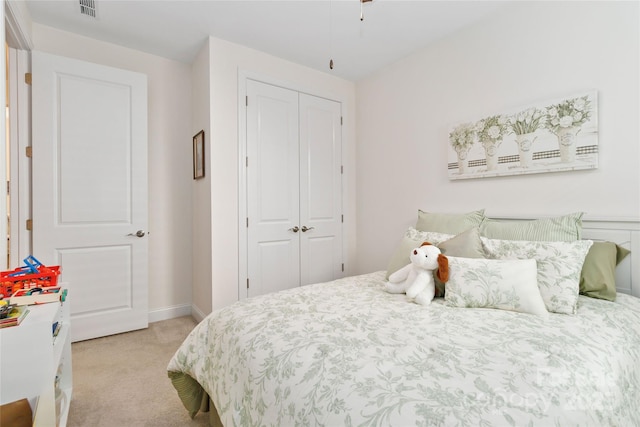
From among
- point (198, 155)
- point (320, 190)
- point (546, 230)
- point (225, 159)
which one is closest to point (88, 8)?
point (198, 155)

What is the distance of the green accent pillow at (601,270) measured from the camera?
159cm

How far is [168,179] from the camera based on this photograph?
308cm

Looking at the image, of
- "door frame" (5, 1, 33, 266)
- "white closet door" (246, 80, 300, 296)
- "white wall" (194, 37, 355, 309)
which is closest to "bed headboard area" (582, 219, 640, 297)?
"white closet door" (246, 80, 300, 296)

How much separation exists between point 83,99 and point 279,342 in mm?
2695

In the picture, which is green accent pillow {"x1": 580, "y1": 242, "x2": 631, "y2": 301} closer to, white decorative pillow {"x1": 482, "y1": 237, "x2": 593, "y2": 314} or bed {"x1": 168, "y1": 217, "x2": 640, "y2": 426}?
bed {"x1": 168, "y1": 217, "x2": 640, "y2": 426}

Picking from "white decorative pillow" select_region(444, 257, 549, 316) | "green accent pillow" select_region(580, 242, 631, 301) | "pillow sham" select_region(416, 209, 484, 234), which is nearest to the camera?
"white decorative pillow" select_region(444, 257, 549, 316)

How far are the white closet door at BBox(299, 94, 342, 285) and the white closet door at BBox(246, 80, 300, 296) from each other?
0.10m

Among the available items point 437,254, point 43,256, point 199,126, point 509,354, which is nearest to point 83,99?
point 199,126

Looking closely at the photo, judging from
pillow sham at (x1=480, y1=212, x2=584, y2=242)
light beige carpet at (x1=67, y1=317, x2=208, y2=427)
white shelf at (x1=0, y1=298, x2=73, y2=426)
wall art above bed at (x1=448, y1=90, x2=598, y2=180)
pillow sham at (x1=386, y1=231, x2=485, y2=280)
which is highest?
wall art above bed at (x1=448, y1=90, x2=598, y2=180)

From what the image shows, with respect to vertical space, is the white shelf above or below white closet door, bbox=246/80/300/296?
below

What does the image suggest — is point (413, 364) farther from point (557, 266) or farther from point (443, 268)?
point (557, 266)

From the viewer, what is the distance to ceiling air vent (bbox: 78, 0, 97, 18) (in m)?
2.21

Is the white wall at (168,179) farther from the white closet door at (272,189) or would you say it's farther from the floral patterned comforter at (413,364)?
the floral patterned comforter at (413,364)

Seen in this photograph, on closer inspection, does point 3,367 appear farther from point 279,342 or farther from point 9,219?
point 9,219
